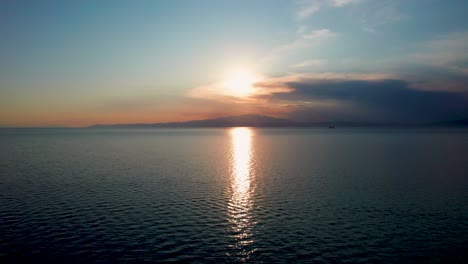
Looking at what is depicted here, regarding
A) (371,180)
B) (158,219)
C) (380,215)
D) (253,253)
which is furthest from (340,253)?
(371,180)

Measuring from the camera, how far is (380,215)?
41656 millimetres

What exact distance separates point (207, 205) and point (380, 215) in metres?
23.0

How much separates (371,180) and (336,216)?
30138 mm

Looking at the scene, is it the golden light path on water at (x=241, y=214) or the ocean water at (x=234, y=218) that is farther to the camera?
the golden light path on water at (x=241, y=214)

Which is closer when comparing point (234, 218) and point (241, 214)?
point (234, 218)

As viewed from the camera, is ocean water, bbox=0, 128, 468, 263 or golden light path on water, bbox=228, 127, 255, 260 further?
golden light path on water, bbox=228, 127, 255, 260

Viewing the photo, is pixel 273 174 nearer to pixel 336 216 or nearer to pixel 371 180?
Answer: pixel 371 180

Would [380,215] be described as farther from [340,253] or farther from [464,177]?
[464,177]

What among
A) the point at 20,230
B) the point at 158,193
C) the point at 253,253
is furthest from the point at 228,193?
the point at 20,230

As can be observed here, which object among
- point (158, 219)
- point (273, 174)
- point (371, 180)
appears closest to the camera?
point (158, 219)

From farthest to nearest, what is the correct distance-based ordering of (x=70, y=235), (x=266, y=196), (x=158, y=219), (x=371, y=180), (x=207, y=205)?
(x=371, y=180), (x=266, y=196), (x=207, y=205), (x=158, y=219), (x=70, y=235)

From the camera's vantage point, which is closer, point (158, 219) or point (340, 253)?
point (340, 253)

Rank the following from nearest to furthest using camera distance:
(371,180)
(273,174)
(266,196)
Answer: (266,196) → (371,180) → (273,174)

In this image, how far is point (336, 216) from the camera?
41062 mm
